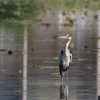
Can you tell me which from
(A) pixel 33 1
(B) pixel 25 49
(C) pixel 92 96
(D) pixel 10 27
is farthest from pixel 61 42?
(A) pixel 33 1

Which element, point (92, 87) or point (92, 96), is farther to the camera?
point (92, 87)

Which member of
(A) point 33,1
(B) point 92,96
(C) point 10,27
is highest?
(A) point 33,1

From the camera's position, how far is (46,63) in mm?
12094

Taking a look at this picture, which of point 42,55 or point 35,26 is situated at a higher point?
point 35,26

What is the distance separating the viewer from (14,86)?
9.15 meters

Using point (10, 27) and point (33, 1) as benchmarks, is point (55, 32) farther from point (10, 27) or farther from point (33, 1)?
point (33, 1)

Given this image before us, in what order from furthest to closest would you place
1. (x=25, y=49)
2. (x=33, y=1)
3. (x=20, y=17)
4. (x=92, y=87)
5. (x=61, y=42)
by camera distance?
1. (x=33, y=1)
2. (x=20, y=17)
3. (x=61, y=42)
4. (x=25, y=49)
5. (x=92, y=87)

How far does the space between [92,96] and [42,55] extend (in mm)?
5441

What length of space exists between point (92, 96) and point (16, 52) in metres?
6.10

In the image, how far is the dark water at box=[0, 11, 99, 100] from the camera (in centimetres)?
864

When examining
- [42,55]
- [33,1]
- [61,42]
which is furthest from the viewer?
[33,1]

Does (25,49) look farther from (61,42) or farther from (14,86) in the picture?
(14,86)

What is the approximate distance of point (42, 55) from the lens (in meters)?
13.5

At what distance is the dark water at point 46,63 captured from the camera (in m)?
8.64
